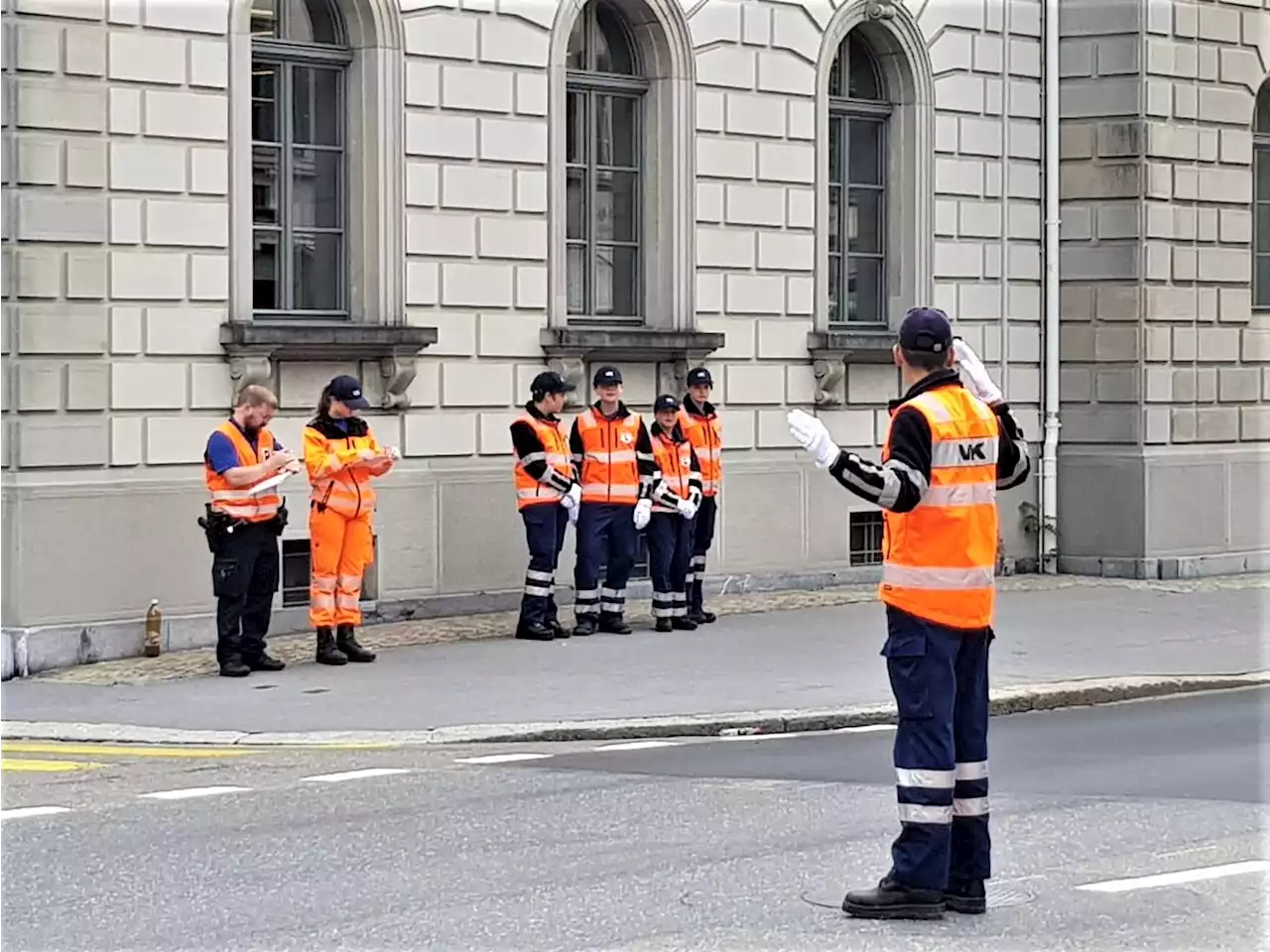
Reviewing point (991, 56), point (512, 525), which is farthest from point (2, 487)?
point (991, 56)

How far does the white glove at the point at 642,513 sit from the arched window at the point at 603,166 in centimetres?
243

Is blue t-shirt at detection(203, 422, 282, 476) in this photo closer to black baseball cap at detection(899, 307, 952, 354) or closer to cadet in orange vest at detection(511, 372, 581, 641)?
cadet in orange vest at detection(511, 372, 581, 641)

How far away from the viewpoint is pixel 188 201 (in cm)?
1634

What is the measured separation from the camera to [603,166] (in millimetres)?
19594

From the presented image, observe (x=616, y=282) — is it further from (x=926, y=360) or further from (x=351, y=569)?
(x=926, y=360)

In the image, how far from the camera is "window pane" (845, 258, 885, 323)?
70.6ft

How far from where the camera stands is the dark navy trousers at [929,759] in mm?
8062

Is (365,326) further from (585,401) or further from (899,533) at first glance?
(899,533)

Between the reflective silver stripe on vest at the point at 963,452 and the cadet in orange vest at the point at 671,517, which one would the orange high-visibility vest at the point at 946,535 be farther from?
the cadet in orange vest at the point at 671,517

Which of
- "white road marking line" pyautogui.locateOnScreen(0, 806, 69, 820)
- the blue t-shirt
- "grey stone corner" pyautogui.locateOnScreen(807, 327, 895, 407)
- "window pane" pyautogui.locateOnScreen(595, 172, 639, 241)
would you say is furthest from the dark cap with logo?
"white road marking line" pyautogui.locateOnScreen(0, 806, 69, 820)

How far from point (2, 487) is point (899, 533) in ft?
29.3

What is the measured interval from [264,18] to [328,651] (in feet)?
15.7

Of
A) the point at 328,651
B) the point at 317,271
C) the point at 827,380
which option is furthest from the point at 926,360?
the point at 827,380

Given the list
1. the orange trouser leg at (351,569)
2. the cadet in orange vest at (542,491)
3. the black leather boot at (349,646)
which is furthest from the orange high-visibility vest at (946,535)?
the cadet in orange vest at (542,491)
